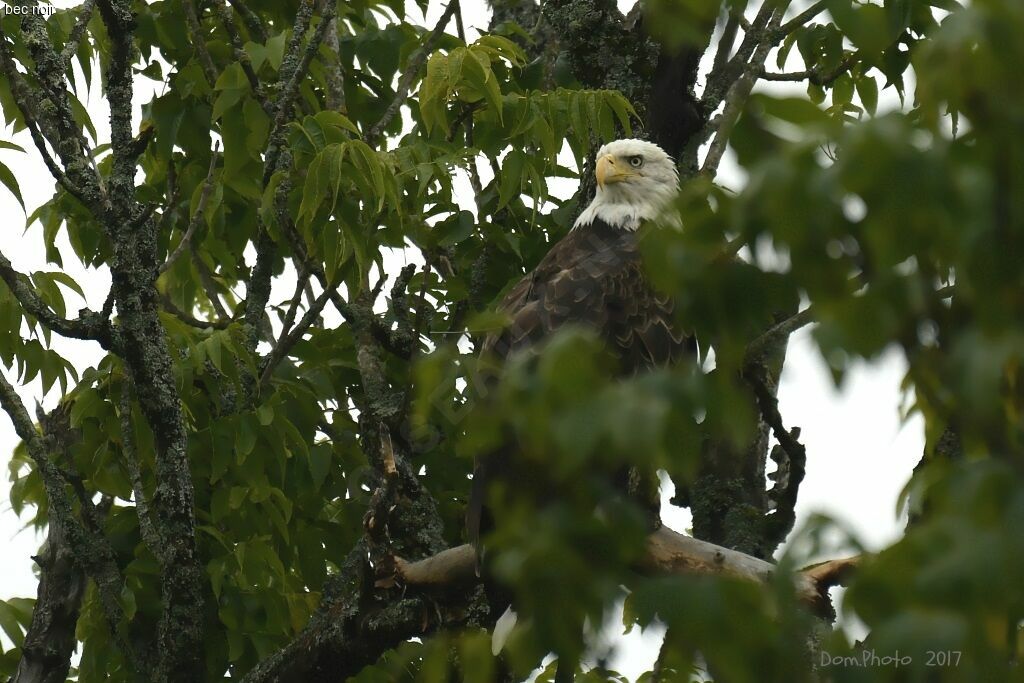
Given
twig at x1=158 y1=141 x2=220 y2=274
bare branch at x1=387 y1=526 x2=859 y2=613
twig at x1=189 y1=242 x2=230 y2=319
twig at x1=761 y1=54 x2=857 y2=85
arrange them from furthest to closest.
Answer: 1. twig at x1=189 y1=242 x2=230 y2=319
2. twig at x1=761 y1=54 x2=857 y2=85
3. twig at x1=158 y1=141 x2=220 y2=274
4. bare branch at x1=387 y1=526 x2=859 y2=613

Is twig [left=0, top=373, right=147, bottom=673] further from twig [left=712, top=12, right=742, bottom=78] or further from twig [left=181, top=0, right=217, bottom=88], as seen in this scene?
twig [left=712, top=12, right=742, bottom=78]

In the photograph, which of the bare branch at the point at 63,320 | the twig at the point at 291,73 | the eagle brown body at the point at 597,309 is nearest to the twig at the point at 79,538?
the bare branch at the point at 63,320

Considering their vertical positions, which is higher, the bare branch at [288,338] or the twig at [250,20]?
the twig at [250,20]

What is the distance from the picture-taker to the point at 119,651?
494 cm

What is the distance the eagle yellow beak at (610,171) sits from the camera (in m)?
5.49

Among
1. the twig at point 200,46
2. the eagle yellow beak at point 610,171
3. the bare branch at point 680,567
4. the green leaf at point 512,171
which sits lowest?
the bare branch at point 680,567

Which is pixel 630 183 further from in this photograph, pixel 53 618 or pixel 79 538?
pixel 53 618

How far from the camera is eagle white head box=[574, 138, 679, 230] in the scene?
18.1 ft

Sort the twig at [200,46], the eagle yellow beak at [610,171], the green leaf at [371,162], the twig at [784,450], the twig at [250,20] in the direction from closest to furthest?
the green leaf at [371,162] < the twig at [784,450] < the eagle yellow beak at [610,171] < the twig at [200,46] < the twig at [250,20]

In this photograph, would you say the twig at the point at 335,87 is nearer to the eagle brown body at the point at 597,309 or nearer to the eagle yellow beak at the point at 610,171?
the eagle yellow beak at the point at 610,171

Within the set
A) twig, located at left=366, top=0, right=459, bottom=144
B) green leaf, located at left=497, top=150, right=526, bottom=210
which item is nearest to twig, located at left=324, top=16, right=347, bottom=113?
twig, located at left=366, top=0, right=459, bottom=144

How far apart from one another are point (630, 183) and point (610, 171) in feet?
0.52

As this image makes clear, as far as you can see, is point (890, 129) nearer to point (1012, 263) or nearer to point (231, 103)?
point (1012, 263)

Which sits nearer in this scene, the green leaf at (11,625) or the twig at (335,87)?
the green leaf at (11,625)
